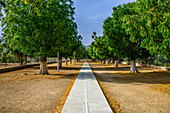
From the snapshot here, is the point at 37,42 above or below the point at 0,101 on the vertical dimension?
above

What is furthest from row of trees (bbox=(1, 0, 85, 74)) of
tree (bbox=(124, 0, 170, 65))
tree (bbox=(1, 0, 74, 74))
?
tree (bbox=(124, 0, 170, 65))

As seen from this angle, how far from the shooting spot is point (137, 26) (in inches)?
385

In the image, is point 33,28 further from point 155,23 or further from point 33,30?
point 155,23

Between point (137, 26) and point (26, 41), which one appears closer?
point (137, 26)

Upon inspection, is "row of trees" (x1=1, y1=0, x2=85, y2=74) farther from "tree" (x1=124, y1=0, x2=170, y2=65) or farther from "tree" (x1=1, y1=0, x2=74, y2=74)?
"tree" (x1=124, y1=0, x2=170, y2=65)

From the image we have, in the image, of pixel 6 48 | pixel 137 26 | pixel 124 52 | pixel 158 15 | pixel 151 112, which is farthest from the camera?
pixel 124 52

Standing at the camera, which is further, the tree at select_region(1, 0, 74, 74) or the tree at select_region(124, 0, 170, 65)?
the tree at select_region(1, 0, 74, 74)

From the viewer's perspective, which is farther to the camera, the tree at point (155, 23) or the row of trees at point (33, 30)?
the row of trees at point (33, 30)

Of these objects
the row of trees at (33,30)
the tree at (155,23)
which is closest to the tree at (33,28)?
the row of trees at (33,30)

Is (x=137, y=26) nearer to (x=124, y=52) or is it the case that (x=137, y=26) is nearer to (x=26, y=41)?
(x=124, y=52)

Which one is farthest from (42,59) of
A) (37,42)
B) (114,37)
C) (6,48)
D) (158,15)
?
(158,15)

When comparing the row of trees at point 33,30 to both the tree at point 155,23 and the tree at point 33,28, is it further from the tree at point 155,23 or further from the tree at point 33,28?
the tree at point 155,23

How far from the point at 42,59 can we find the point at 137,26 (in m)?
12.3

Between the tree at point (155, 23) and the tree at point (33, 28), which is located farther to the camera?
the tree at point (33, 28)
